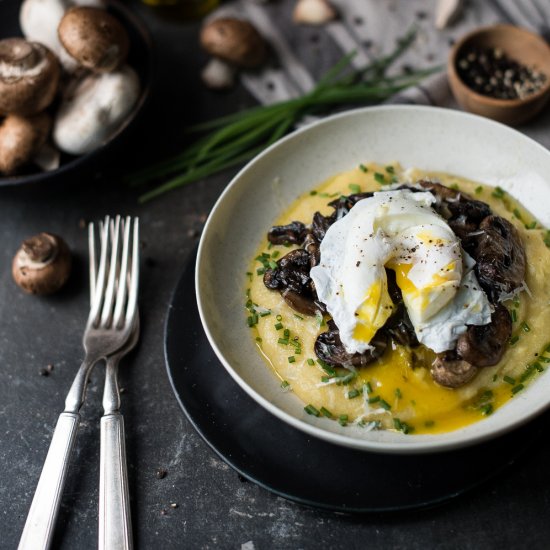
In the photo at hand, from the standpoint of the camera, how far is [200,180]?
5.04 m

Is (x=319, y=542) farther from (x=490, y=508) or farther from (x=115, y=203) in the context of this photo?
(x=115, y=203)

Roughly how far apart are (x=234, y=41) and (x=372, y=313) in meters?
2.87

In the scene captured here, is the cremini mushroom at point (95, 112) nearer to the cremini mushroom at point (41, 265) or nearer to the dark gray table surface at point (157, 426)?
the dark gray table surface at point (157, 426)

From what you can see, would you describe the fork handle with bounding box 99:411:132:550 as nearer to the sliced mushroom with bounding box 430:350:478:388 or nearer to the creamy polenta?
the creamy polenta

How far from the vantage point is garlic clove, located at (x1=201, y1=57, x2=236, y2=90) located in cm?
541

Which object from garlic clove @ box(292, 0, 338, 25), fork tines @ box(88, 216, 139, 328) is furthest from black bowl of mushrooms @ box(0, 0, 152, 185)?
garlic clove @ box(292, 0, 338, 25)

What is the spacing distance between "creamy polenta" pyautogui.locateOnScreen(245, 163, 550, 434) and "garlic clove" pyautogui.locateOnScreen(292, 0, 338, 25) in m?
2.70

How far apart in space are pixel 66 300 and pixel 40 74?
1.51m

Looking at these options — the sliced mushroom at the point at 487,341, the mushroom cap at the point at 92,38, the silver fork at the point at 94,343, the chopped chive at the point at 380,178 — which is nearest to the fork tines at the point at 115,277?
the silver fork at the point at 94,343

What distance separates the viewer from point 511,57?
16.3 ft

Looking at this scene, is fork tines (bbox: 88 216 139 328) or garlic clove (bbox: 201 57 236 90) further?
garlic clove (bbox: 201 57 236 90)

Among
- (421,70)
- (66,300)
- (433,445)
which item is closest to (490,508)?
(433,445)

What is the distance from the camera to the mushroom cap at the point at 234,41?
524cm

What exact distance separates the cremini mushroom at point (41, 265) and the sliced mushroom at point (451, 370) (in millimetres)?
2531
